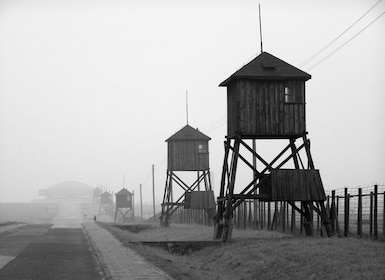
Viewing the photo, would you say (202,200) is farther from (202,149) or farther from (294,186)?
(294,186)

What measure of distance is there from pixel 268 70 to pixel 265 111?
2030 mm

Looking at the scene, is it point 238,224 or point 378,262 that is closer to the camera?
point 378,262

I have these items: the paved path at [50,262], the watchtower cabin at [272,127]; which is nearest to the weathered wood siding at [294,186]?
the watchtower cabin at [272,127]

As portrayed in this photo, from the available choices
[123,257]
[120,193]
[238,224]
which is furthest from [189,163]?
[120,193]

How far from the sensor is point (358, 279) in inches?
609

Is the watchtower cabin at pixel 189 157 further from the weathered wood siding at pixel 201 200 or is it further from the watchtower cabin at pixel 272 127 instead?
the watchtower cabin at pixel 272 127

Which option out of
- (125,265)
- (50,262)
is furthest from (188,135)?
(125,265)

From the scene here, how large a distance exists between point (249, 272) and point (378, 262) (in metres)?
5.23

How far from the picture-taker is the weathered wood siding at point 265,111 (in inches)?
1149

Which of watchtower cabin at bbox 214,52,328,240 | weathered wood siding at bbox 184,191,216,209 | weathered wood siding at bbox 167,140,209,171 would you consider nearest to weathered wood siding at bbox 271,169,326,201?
watchtower cabin at bbox 214,52,328,240

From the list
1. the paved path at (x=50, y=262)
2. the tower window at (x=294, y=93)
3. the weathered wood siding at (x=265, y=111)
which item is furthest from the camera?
the tower window at (x=294, y=93)

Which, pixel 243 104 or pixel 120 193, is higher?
pixel 243 104

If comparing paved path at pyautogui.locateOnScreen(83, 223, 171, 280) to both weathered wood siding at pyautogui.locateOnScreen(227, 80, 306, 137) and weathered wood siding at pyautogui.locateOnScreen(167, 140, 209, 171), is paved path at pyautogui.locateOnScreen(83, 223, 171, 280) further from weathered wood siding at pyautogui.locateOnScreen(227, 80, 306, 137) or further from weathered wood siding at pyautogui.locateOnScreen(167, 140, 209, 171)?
weathered wood siding at pyautogui.locateOnScreen(167, 140, 209, 171)

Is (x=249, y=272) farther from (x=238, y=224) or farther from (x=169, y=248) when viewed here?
(x=238, y=224)
